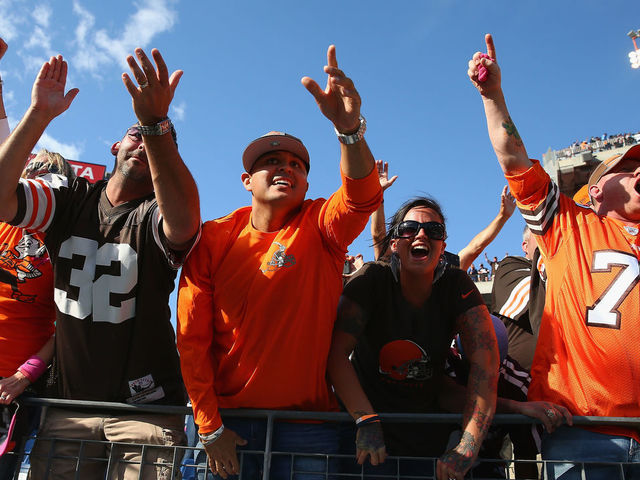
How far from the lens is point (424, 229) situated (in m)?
2.73

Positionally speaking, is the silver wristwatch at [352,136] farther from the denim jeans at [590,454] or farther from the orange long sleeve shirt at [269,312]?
the denim jeans at [590,454]

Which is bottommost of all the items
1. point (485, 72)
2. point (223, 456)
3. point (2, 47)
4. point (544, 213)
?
point (223, 456)

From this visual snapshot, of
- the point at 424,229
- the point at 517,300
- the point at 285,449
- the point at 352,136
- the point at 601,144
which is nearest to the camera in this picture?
the point at 352,136

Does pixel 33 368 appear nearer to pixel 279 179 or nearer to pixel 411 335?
pixel 279 179

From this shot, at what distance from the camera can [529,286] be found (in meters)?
3.64

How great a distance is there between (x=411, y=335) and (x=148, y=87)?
5.95 feet

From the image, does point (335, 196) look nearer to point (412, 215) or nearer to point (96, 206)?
point (412, 215)

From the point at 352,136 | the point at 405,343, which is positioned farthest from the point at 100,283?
the point at 405,343

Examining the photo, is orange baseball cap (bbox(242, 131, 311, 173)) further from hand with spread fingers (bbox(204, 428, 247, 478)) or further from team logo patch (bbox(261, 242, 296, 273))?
hand with spread fingers (bbox(204, 428, 247, 478))

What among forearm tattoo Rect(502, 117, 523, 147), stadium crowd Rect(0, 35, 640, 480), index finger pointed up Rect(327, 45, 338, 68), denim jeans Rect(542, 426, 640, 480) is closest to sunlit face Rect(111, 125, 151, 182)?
stadium crowd Rect(0, 35, 640, 480)

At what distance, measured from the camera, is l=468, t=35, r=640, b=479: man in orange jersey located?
230 cm

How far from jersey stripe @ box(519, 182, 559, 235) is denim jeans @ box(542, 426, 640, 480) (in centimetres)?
107

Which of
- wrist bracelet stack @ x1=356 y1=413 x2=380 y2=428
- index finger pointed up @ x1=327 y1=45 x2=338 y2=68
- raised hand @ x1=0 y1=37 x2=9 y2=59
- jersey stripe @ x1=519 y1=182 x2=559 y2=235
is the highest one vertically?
raised hand @ x1=0 y1=37 x2=9 y2=59

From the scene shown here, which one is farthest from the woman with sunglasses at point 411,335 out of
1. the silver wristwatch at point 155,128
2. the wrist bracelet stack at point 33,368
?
the wrist bracelet stack at point 33,368
